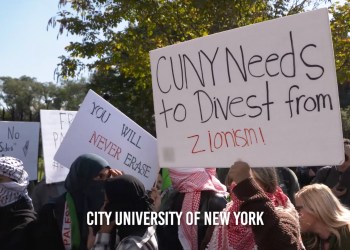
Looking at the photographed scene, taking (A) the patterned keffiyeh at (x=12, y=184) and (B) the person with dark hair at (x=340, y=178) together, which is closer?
(A) the patterned keffiyeh at (x=12, y=184)

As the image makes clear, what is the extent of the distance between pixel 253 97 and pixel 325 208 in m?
0.93

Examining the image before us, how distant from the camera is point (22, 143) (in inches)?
242

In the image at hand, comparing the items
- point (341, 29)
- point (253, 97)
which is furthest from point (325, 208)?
point (341, 29)

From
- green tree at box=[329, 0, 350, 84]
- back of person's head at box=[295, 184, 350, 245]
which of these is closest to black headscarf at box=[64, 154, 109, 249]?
back of person's head at box=[295, 184, 350, 245]

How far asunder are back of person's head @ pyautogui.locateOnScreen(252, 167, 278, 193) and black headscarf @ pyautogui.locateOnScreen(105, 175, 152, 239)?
1.90ft

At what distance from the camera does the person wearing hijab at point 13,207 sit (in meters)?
2.68

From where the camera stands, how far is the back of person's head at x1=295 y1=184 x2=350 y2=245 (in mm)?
2676

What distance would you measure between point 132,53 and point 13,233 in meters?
6.66

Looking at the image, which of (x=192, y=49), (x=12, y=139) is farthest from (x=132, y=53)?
(x=192, y=49)

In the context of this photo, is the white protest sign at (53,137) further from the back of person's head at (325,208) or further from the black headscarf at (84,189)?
the back of person's head at (325,208)

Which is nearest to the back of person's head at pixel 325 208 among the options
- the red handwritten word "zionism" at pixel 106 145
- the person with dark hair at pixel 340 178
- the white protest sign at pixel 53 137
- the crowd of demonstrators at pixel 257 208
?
the crowd of demonstrators at pixel 257 208

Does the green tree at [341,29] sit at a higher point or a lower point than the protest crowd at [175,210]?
higher

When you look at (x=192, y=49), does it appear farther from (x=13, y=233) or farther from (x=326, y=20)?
(x=13, y=233)

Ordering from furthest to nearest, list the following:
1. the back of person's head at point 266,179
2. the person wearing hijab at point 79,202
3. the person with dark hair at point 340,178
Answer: the person with dark hair at point 340,178
the person wearing hijab at point 79,202
the back of person's head at point 266,179
